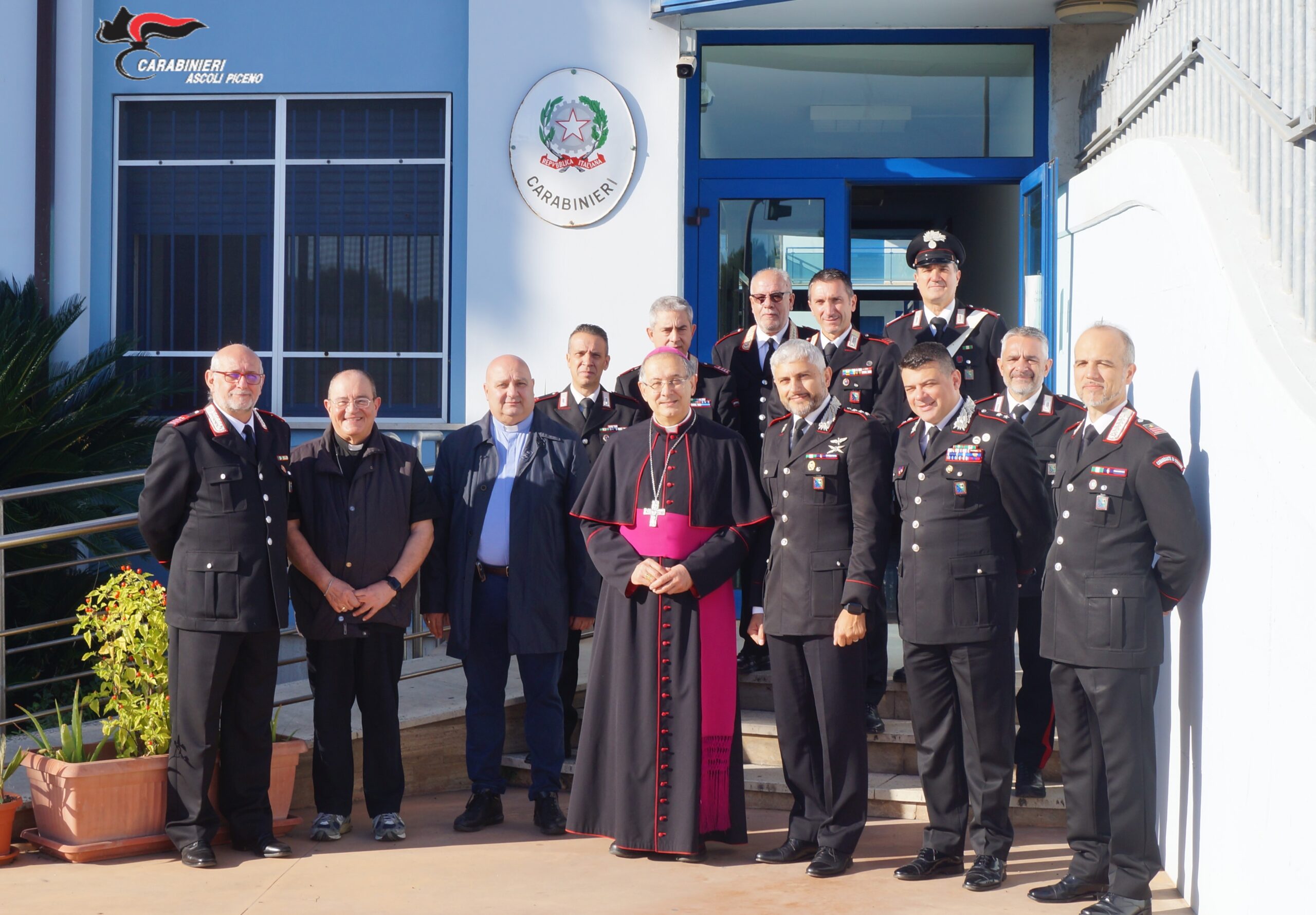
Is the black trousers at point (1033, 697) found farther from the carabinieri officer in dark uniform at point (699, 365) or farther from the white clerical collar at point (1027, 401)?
the carabinieri officer in dark uniform at point (699, 365)

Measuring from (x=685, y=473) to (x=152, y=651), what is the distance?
209cm

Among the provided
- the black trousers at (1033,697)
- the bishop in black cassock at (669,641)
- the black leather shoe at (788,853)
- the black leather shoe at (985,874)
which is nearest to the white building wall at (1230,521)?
the black trousers at (1033,697)

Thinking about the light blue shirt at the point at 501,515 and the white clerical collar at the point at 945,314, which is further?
the white clerical collar at the point at 945,314

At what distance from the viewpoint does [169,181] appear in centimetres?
878

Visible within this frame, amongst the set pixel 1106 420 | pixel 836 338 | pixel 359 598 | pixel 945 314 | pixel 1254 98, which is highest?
pixel 1254 98

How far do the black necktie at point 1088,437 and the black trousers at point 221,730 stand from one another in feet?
9.62

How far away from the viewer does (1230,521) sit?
162 inches

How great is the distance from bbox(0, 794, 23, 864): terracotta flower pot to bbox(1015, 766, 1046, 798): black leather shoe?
3784 millimetres

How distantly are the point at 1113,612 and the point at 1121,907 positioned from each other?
3.06 ft

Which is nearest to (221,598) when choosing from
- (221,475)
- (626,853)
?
(221,475)

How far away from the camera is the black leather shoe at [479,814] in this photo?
17.7 feet

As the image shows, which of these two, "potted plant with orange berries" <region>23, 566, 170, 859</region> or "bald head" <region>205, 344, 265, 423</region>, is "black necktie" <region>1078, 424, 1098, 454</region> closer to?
"bald head" <region>205, 344, 265, 423</region>

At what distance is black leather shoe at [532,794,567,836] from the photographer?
5359mm

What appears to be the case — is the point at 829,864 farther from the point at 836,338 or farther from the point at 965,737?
the point at 836,338
